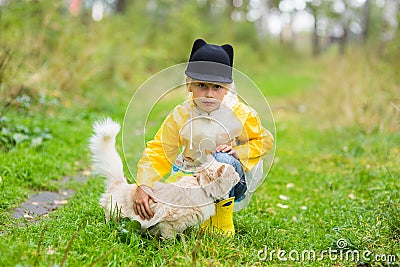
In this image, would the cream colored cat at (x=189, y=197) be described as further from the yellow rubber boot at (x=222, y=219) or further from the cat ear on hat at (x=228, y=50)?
the cat ear on hat at (x=228, y=50)

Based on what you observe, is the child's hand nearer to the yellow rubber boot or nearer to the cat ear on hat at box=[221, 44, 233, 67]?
→ the yellow rubber boot

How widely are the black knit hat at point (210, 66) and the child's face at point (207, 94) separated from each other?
0.22 feet

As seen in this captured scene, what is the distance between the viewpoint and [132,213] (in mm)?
2838

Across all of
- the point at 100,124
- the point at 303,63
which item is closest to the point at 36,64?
the point at 100,124

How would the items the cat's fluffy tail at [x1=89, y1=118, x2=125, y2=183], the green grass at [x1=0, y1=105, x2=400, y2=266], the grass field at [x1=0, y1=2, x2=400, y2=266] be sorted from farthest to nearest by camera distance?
1. the cat's fluffy tail at [x1=89, y1=118, x2=125, y2=183]
2. the grass field at [x1=0, y1=2, x2=400, y2=266]
3. the green grass at [x1=0, y1=105, x2=400, y2=266]

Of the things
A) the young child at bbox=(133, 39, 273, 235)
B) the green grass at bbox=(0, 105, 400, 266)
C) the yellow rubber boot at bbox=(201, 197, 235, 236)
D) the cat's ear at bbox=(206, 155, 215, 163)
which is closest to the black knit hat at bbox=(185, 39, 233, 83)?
the young child at bbox=(133, 39, 273, 235)

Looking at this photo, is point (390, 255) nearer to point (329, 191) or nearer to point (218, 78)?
point (218, 78)

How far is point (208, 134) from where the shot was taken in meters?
2.74

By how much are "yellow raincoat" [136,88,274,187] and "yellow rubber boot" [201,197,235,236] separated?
0.89ft

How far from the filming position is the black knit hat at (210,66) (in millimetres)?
2654

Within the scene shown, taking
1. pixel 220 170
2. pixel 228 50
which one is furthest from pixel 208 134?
pixel 228 50

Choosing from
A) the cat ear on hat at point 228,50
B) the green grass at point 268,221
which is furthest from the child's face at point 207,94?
the green grass at point 268,221

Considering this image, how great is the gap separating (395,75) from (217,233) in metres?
6.67

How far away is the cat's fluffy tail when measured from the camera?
294cm
